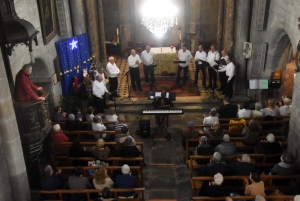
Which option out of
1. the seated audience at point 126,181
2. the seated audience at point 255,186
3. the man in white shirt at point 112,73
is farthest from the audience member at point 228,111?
the man in white shirt at point 112,73

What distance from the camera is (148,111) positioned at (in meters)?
11.0

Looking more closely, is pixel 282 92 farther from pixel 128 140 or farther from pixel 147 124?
pixel 128 140

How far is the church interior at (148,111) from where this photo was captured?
771 centimetres

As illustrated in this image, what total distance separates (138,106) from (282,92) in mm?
5101

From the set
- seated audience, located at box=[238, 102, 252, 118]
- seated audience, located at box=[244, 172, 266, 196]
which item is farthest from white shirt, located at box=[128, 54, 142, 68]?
seated audience, located at box=[244, 172, 266, 196]

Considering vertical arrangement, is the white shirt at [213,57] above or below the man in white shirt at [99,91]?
above

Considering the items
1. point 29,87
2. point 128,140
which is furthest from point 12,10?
point 128,140

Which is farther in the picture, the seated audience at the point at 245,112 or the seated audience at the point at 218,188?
the seated audience at the point at 245,112

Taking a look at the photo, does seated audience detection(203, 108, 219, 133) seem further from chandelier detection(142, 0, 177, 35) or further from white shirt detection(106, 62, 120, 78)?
white shirt detection(106, 62, 120, 78)

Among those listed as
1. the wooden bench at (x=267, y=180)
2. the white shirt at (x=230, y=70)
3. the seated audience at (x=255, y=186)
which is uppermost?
the white shirt at (x=230, y=70)

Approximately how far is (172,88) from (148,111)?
164 inches

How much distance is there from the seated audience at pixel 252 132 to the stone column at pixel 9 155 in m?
5.34

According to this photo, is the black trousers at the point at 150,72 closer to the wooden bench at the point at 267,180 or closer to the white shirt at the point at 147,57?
the white shirt at the point at 147,57

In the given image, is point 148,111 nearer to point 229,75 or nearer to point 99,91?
point 99,91
